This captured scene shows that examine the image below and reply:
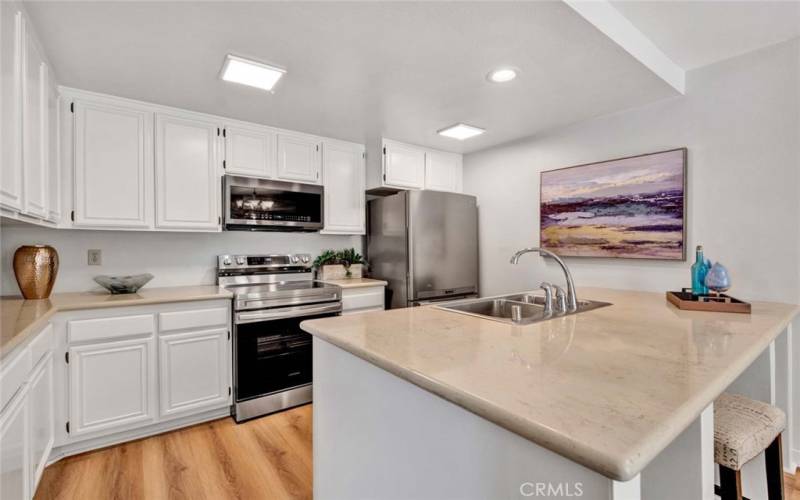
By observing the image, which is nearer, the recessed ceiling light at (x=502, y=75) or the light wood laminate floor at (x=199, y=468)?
the light wood laminate floor at (x=199, y=468)

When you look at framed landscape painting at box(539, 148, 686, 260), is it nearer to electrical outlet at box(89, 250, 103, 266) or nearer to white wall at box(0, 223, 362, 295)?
white wall at box(0, 223, 362, 295)

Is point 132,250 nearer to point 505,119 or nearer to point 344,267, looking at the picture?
point 344,267

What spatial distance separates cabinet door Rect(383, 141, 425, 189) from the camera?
340cm

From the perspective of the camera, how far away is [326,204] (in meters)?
3.32

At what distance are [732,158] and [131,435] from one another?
397cm

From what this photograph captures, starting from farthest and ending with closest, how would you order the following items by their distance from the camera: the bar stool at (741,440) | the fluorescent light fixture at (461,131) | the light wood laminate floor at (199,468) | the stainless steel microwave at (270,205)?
the fluorescent light fixture at (461,131)
the stainless steel microwave at (270,205)
the light wood laminate floor at (199,468)
the bar stool at (741,440)

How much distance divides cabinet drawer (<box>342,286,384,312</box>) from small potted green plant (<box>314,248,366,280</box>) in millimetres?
386

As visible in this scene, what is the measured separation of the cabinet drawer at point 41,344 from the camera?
5.13ft

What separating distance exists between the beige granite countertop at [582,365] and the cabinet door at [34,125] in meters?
1.43

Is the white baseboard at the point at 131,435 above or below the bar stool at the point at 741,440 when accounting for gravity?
below

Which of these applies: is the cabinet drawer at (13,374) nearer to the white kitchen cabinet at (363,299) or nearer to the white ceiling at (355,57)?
the white ceiling at (355,57)

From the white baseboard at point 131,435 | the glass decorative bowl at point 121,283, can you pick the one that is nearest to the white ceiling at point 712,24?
the glass decorative bowl at point 121,283

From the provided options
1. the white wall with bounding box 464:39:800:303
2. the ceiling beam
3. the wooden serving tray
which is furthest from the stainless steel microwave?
the wooden serving tray

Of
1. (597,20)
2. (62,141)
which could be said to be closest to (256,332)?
(62,141)
